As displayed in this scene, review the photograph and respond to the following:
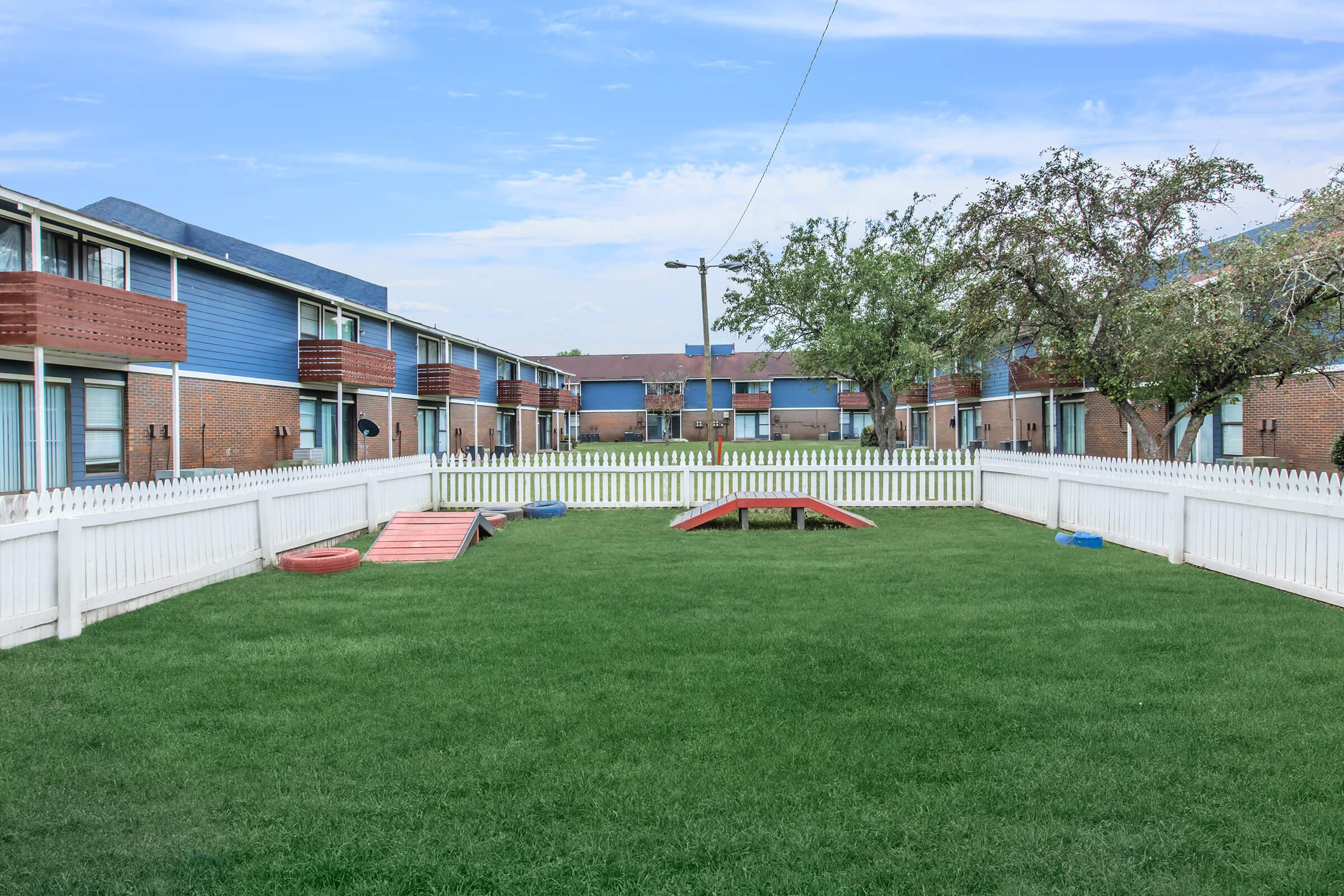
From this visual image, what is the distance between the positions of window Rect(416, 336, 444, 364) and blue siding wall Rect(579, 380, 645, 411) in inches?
1476

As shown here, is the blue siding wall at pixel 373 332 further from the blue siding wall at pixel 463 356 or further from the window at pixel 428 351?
the blue siding wall at pixel 463 356

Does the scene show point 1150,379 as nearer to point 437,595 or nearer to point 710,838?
point 437,595

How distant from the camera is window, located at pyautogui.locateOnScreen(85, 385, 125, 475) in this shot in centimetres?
1770

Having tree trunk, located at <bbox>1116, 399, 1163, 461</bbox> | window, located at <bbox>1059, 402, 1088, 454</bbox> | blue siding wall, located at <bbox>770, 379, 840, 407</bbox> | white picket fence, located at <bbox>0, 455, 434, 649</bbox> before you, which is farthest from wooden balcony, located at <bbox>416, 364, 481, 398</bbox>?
blue siding wall, located at <bbox>770, 379, 840, 407</bbox>

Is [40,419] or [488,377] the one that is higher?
[488,377]

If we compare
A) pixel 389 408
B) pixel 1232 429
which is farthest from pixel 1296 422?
pixel 389 408

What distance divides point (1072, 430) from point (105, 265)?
3165cm

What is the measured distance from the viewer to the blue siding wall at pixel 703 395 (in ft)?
239

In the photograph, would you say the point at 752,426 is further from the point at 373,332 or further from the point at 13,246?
the point at 13,246

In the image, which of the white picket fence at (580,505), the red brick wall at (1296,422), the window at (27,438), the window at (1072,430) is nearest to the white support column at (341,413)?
the window at (27,438)

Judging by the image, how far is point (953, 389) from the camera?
41094 millimetres

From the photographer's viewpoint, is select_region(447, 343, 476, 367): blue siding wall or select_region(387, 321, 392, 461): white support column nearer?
select_region(387, 321, 392, 461): white support column

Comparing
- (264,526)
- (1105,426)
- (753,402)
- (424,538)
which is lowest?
(424,538)

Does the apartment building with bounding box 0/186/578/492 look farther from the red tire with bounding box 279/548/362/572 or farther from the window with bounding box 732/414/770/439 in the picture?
the window with bounding box 732/414/770/439
